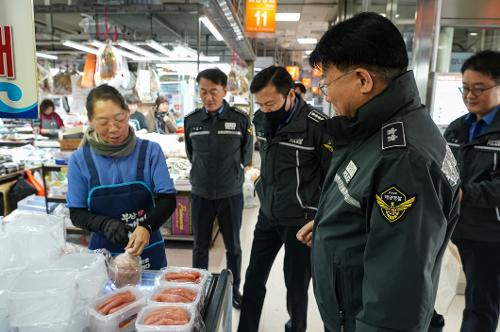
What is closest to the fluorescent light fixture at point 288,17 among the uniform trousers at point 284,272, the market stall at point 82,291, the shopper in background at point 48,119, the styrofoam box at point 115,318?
the shopper in background at point 48,119

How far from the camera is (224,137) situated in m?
3.12

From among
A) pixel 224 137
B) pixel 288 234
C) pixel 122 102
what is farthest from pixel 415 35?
pixel 122 102

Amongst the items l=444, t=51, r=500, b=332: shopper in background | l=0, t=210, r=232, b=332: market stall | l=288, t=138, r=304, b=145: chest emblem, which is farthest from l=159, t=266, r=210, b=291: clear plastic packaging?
l=444, t=51, r=500, b=332: shopper in background

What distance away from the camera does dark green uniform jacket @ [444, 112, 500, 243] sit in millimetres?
1983

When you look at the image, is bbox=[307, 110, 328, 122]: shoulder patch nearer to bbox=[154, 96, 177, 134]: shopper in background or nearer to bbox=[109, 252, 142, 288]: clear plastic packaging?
bbox=[109, 252, 142, 288]: clear plastic packaging

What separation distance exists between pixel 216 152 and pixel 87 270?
1960 mm

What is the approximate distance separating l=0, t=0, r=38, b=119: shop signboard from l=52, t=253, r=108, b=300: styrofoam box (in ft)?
1.78

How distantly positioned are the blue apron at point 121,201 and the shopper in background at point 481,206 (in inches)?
68.0

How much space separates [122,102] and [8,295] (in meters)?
1.09

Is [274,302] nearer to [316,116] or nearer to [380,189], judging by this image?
[316,116]

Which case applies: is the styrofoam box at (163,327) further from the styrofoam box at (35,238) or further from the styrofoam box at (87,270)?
the styrofoam box at (35,238)

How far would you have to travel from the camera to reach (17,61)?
1.29m

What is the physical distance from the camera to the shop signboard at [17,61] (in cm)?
126

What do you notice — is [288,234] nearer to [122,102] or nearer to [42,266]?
[122,102]
